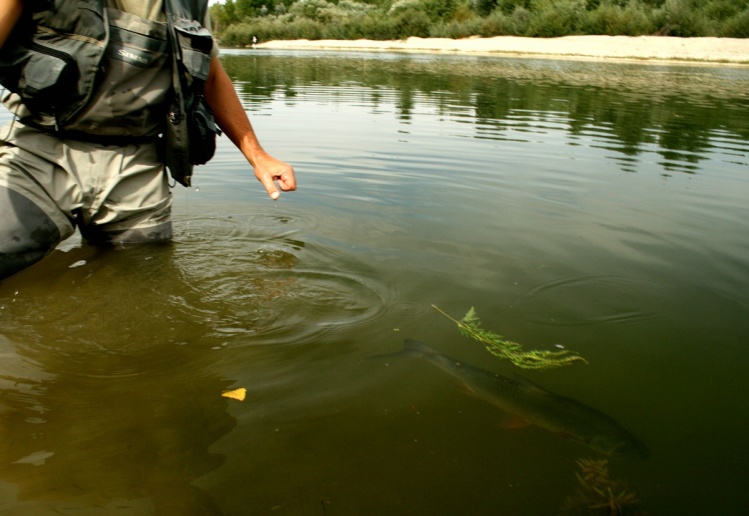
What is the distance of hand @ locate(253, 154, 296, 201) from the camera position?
3.61 metres

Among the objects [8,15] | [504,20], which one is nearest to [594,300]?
[8,15]

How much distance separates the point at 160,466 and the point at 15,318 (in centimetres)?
161

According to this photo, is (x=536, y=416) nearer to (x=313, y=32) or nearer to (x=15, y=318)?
(x=15, y=318)

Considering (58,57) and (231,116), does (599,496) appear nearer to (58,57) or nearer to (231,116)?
(231,116)

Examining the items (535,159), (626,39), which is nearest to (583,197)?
(535,159)

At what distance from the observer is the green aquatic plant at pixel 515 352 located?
3.08 m

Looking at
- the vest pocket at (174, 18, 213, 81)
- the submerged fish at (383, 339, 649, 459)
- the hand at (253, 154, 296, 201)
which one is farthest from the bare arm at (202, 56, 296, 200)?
the submerged fish at (383, 339, 649, 459)

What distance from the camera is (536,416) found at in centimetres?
262

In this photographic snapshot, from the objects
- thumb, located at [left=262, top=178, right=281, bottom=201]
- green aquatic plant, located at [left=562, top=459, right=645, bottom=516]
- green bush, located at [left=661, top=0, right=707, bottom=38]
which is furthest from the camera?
green bush, located at [left=661, top=0, right=707, bottom=38]

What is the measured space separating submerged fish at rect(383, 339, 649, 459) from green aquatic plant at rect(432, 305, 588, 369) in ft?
0.56

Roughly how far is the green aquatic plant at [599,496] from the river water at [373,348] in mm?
22

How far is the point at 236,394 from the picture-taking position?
107 inches

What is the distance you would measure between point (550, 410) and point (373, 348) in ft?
3.12

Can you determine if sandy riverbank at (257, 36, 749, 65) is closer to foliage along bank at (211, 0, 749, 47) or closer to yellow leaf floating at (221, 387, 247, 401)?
foliage along bank at (211, 0, 749, 47)
